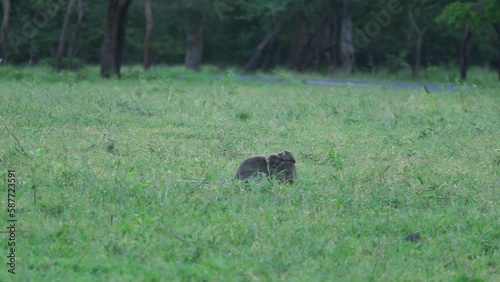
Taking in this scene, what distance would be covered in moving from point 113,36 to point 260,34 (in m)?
23.0

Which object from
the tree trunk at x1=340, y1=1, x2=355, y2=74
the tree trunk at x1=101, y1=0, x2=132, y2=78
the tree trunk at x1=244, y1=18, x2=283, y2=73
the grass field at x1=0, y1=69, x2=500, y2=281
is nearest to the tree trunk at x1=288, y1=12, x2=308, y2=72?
the tree trunk at x1=244, y1=18, x2=283, y2=73

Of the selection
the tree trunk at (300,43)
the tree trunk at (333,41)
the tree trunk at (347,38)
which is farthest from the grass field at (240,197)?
the tree trunk at (300,43)

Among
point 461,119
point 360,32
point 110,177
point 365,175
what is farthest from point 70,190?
point 360,32

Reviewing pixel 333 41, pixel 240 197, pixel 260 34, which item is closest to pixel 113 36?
pixel 240 197

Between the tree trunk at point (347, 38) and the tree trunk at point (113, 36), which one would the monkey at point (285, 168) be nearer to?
the tree trunk at point (113, 36)

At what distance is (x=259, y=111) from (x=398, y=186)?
5505mm

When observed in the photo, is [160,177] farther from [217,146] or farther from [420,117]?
[420,117]

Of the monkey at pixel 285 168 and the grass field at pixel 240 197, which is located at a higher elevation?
the monkey at pixel 285 168

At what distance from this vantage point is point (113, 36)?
899 inches

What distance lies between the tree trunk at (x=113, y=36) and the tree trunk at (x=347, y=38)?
44.6 ft

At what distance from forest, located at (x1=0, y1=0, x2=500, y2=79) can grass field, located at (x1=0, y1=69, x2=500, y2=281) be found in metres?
14.3

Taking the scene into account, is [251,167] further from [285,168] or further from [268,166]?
[285,168]

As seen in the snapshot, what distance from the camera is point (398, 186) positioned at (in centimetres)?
804

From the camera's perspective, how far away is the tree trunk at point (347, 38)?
116 feet
